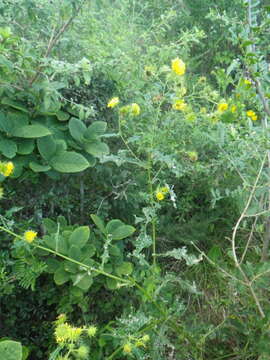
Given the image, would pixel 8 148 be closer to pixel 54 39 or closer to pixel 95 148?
pixel 95 148

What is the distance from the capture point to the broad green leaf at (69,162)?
5.19 feet

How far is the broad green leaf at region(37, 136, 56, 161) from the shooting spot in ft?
5.20

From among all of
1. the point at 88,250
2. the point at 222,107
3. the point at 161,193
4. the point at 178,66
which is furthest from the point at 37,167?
the point at 222,107

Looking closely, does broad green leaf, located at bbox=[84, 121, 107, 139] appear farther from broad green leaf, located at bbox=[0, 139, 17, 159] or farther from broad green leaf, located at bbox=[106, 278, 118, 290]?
broad green leaf, located at bbox=[106, 278, 118, 290]

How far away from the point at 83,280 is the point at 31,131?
606mm

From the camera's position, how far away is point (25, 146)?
1588mm

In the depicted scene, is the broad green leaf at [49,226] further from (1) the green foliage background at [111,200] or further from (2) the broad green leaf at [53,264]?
(2) the broad green leaf at [53,264]

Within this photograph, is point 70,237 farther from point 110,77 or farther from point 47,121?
point 110,77

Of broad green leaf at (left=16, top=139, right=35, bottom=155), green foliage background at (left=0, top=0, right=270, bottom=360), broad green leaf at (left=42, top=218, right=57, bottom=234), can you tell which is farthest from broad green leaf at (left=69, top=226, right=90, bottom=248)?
broad green leaf at (left=16, top=139, right=35, bottom=155)

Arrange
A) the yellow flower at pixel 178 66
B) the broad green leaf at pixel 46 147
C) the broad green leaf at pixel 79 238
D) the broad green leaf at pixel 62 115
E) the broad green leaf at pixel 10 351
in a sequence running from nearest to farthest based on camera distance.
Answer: the broad green leaf at pixel 10 351, the yellow flower at pixel 178 66, the broad green leaf at pixel 79 238, the broad green leaf at pixel 46 147, the broad green leaf at pixel 62 115

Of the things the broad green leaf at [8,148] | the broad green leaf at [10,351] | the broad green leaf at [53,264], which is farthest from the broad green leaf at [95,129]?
the broad green leaf at [10,351]

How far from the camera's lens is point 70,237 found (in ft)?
4.89

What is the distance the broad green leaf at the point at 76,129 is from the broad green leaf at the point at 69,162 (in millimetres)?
102

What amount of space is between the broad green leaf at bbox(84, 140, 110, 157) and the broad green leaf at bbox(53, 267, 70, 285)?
494mm
